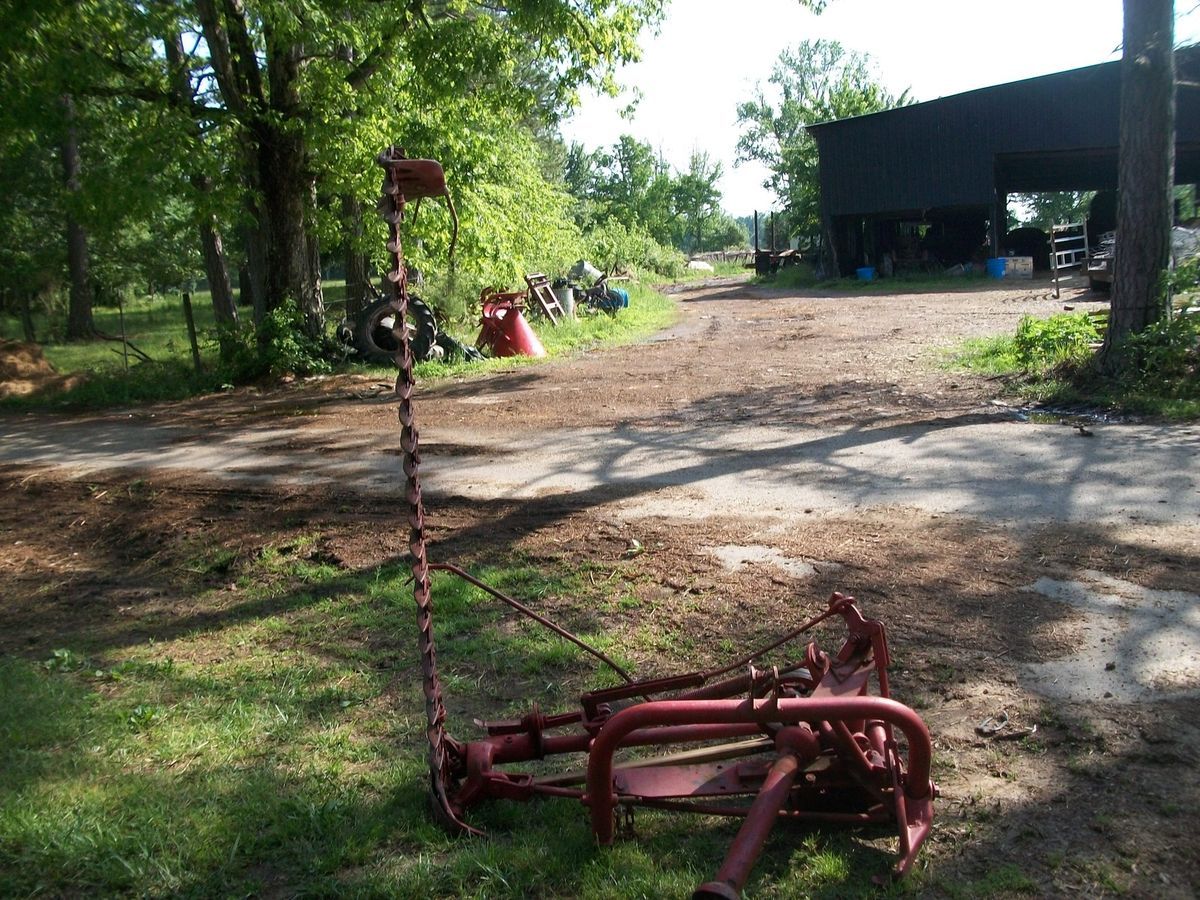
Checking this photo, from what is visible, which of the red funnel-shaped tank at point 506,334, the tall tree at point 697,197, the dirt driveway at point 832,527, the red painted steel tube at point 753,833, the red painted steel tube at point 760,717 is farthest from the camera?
the tall tree at point 697,197

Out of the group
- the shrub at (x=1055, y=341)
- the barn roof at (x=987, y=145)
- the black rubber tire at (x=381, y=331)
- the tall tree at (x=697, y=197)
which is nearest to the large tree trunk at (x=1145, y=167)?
the shrub at (x=1055, y=341)

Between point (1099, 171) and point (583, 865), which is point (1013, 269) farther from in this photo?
point (583, 865)

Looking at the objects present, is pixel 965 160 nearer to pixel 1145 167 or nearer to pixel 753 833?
pixel 1145 167

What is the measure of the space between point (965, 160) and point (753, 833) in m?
34.1

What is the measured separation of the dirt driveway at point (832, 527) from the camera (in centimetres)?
350

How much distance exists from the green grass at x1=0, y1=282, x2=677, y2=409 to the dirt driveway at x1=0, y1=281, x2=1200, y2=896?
2.14 meters

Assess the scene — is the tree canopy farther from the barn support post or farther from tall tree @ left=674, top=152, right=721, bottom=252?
tall tree @ left=674, top=152, right=721, bottom=252

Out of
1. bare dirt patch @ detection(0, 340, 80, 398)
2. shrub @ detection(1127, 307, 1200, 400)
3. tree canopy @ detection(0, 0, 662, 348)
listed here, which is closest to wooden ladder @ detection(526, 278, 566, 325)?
tree canopy @ detection(0, 0, 662, 348)

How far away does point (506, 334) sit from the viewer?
1811 centimetres

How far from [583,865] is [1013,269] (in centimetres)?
3257

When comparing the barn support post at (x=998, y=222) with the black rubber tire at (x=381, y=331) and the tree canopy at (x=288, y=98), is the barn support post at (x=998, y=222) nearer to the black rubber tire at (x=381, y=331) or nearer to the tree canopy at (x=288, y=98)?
the tree canopy at (x=288, y=98)

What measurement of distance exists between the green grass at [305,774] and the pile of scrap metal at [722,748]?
0.13m

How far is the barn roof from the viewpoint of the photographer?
30.9 m

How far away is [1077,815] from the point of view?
3209mm
